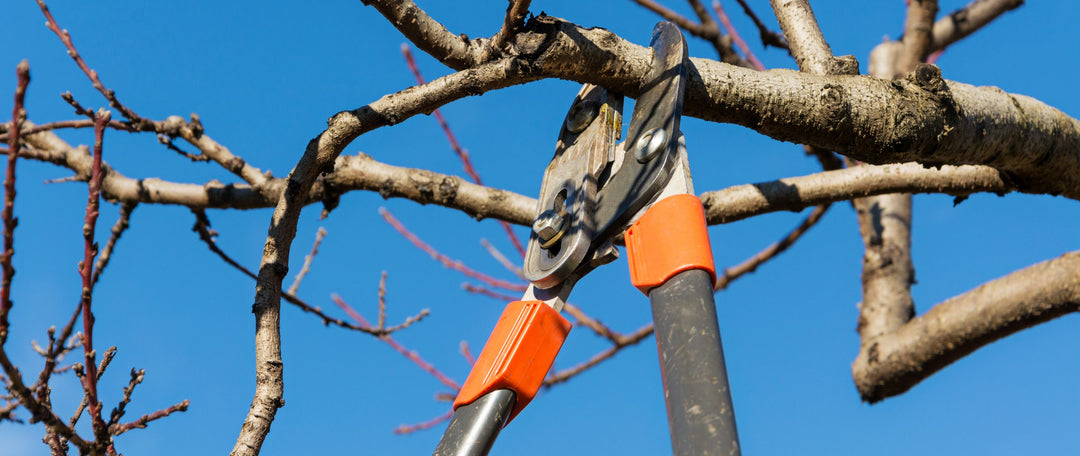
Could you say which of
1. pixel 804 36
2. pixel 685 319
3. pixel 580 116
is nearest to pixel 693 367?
pixel 685 319

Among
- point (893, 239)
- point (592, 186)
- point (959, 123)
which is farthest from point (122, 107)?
point (893, 239)

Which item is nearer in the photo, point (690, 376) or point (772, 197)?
point (690, 376)

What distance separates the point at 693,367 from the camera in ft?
3.59

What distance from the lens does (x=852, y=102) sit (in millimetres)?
1637

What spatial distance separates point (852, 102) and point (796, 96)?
0.41 ft

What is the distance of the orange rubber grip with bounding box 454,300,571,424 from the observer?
4.18 ft

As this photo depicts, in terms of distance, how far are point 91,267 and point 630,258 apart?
73 cm

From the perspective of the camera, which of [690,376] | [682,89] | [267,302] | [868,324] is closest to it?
[690,376]

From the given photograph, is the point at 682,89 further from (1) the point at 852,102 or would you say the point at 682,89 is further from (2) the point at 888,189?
(2) the point at 888,189

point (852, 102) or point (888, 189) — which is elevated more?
point (888, 189)

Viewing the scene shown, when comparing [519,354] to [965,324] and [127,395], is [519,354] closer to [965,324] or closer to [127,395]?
[127,395]

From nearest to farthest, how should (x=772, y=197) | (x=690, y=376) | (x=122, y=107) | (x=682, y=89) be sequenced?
1. (x=690, y=376)
2. (x=682, y=89)
3. (x=122, y=107)
4. (x=772, y=197)

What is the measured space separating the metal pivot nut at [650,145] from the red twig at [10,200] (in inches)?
33.0

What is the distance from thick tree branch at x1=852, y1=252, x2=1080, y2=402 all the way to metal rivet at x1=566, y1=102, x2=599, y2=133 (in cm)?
161
